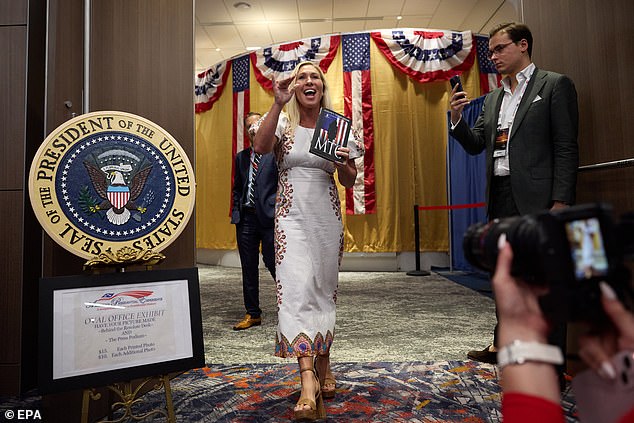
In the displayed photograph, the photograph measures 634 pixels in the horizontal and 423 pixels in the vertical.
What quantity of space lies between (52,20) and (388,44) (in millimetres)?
4986

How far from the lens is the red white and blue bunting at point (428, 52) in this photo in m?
5.74

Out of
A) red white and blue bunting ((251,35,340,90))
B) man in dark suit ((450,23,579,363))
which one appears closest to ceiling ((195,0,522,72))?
red white and blue bunting ((251,35,340,90))

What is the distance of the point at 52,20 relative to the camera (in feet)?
4.81

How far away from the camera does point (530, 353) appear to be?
18.7 inches

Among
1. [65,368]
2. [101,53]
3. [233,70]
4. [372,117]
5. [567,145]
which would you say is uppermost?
[233,70]

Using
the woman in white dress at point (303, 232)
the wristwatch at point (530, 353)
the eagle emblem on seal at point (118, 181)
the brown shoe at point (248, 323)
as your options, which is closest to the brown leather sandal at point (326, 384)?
the woman in white dress at point (303, 232)

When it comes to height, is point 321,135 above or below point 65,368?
above

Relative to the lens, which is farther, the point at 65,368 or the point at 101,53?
the point at 101,53

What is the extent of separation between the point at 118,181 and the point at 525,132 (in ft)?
4.90

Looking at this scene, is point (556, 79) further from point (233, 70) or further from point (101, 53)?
point (233, 70)

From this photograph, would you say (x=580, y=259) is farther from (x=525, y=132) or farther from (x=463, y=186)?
(x=463, y=186)

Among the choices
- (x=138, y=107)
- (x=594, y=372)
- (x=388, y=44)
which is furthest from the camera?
(x=388, y=44)

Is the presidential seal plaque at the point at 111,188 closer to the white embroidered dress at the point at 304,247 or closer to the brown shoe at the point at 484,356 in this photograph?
the white embroidered dress at the point at 304,247

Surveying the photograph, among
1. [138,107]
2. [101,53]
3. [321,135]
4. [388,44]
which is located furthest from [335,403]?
[388,44]
